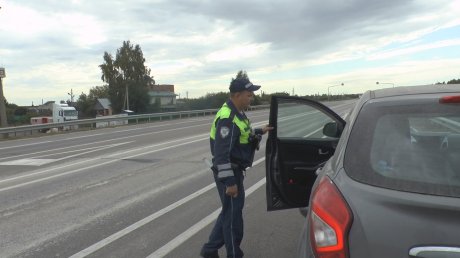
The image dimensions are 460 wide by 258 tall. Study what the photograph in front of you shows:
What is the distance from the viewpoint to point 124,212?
22.1ft

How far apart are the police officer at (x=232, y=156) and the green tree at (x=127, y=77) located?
77751mm

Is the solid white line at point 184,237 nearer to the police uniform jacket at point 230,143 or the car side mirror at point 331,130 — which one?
the police uniform jacket at point 230,143

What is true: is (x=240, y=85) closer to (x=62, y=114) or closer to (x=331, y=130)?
(x=331, y=130)

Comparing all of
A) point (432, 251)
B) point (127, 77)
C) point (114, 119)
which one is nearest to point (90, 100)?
point (127, 77)

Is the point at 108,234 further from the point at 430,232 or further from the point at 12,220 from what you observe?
the point at 430,232

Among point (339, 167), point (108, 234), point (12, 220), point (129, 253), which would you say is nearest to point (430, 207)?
point (339, 167)

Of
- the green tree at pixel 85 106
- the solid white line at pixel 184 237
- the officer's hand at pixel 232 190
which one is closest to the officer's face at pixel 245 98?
the officer's hand at pixel 232 190

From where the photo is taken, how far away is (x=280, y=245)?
200 inches

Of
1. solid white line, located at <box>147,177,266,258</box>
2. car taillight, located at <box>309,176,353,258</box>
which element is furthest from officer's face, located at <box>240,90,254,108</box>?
car taillight, located at <box>309,176,353,258</box>

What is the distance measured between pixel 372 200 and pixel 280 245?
3033 millimetres

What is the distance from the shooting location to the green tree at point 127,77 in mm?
81062

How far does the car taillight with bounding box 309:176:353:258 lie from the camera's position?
2207 mm

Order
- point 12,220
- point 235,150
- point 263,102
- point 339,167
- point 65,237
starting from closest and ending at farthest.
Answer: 1. point 339,167
2. point 235,150
3. point 65,237
4. point 12,220
5. point 263,102

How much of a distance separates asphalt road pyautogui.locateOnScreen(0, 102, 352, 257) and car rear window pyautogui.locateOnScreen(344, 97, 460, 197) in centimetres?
249
